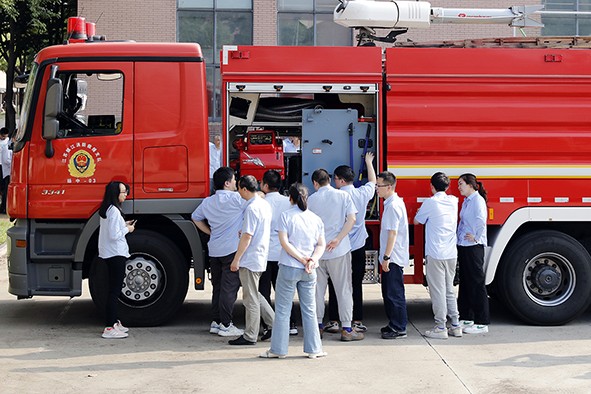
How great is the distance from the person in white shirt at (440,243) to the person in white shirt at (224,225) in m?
1.87

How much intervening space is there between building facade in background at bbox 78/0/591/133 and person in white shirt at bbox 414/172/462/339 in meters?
10.3

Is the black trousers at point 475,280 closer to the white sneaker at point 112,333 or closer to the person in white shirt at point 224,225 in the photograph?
the person in white shirt at point 224,225

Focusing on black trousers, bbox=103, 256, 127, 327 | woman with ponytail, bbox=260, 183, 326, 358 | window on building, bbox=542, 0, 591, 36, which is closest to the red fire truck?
black trousers, bbox=103, 256, 127, 327

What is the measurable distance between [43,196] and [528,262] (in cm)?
511

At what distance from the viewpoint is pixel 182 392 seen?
16.9ft

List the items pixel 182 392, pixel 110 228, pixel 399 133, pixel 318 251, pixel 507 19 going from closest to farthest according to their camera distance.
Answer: pixel 182 392 < pixel 318 251 < pixel 110 228 < pixel 399 133 < pixel 507 19

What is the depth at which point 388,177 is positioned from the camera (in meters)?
6.61

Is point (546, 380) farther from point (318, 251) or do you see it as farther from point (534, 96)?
point (534, 96)

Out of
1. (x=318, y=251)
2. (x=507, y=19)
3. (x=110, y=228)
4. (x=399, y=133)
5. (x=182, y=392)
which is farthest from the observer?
(x=507, y=19)

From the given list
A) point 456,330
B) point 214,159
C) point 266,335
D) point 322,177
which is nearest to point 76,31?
point 214,159

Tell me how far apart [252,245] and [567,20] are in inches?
575

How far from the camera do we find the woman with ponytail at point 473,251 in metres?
6.79

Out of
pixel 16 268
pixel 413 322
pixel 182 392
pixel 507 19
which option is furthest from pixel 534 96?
pixel 16 268

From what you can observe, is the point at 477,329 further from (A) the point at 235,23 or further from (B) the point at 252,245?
(A) the point at 235,23
